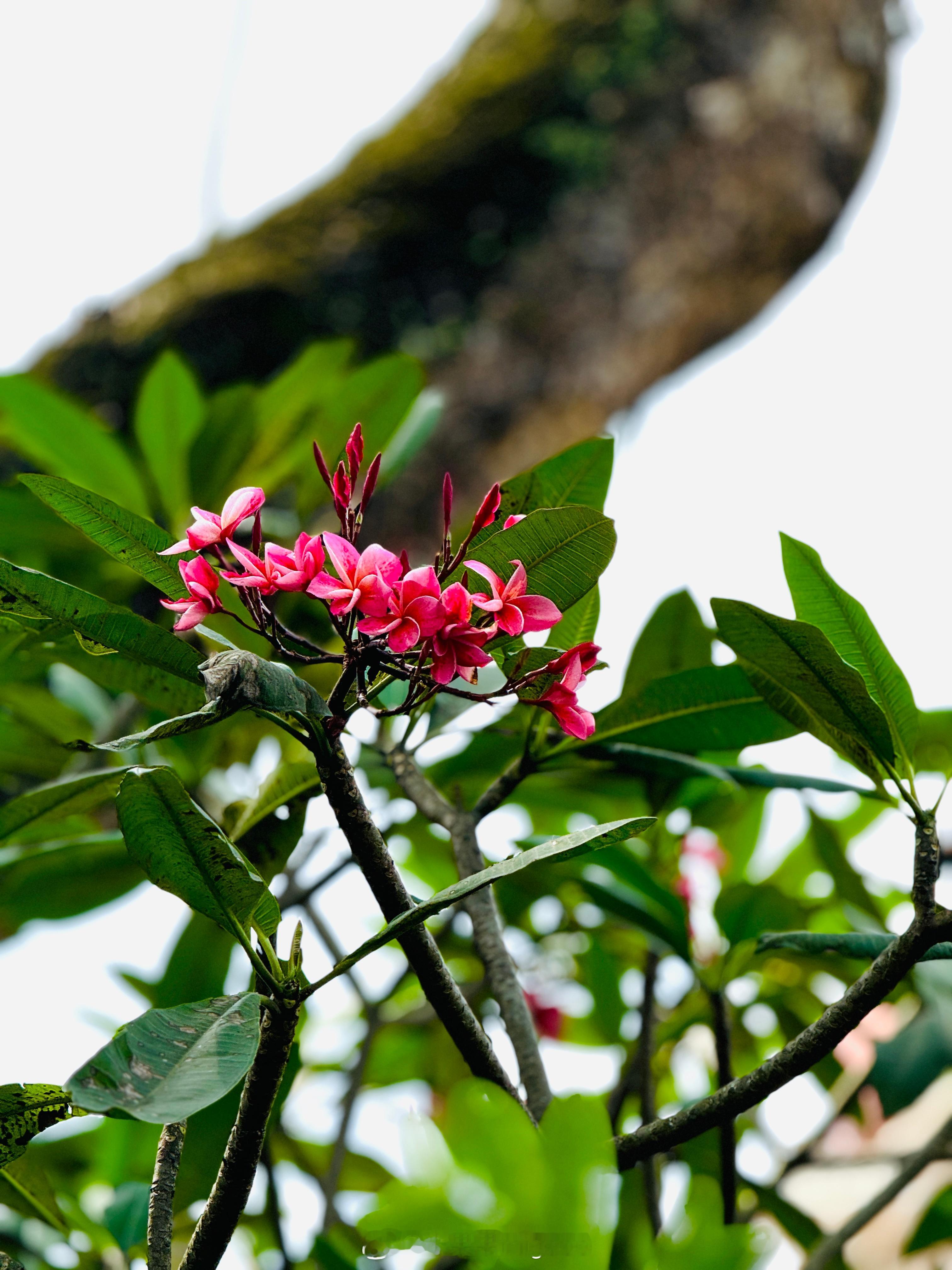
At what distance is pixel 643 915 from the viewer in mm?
899

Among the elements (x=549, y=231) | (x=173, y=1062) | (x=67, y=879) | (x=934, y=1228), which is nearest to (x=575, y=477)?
(x=173, y=1062)

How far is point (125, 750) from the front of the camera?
0.46m

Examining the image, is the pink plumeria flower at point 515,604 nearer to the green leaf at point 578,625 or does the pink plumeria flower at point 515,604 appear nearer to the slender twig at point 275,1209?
the green leaf at point 578,625

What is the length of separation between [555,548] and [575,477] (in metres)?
0.18

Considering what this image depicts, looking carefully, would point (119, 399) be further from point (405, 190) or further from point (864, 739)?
point (864, 739)

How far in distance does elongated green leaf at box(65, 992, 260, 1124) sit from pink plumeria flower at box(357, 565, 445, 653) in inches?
7.8

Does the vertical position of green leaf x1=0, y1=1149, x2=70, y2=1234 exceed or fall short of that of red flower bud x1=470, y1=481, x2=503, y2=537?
it falls short

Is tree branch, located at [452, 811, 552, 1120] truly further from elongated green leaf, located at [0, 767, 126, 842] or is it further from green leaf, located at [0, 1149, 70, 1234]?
green leaf, located at [0, 1149, 70, 1234]

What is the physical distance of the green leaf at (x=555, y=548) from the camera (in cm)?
55

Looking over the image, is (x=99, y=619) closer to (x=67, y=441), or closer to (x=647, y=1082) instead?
(x=647, y=1082)

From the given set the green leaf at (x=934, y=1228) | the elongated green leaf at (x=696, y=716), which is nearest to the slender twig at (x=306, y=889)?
the elongated green leaf at (x=696, y=716)

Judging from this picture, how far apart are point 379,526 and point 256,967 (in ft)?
4.75

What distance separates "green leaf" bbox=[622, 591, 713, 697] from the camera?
0.95 meters

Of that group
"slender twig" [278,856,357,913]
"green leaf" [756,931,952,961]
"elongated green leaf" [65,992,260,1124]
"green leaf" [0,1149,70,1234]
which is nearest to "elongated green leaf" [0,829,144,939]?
"slender twig" [278,856,357,913]
